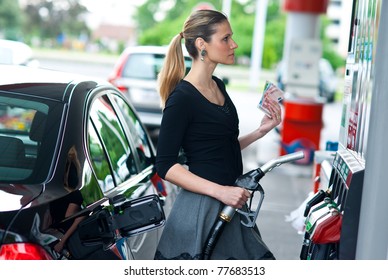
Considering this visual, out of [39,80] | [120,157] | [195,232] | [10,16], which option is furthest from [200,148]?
[10,16]

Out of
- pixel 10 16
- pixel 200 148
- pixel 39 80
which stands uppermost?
pixel 39 80

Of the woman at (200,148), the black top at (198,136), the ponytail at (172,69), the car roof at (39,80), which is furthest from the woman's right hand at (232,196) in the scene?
the car roof at (39,80)

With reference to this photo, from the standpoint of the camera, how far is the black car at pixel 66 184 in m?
2.95

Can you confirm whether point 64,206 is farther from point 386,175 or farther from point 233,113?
point 386,175

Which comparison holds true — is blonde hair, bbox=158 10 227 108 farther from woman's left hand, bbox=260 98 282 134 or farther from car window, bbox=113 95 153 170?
car window, bbox=113 95 153 170

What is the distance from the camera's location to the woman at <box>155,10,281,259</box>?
3168 millimetres

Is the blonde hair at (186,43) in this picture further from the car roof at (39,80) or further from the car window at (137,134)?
the car window at (137,134)

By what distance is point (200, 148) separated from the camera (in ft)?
10.7

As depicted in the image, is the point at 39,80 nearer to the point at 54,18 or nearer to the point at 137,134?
the point at 137,134

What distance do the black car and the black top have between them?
204 millimetres

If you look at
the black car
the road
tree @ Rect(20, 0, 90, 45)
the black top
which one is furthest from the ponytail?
tree @ Rect(20, 0, 90, 45)

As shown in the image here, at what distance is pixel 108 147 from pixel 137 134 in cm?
108
